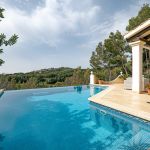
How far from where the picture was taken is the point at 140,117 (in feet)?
25.4

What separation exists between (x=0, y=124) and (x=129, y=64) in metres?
20.1

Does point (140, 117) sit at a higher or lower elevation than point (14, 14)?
lower

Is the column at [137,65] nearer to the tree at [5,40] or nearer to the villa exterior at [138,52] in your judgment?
the villa exterior at [138,52]

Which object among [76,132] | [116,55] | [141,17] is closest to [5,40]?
[76,132]

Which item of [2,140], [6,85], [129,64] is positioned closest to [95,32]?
[129,64]

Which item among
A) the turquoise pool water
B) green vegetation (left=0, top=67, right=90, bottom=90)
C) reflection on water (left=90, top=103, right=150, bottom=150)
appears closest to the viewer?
reflection on water (left=90, top=103, right=150, bottom=150)

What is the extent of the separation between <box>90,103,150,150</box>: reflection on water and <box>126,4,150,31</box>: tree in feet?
52.0

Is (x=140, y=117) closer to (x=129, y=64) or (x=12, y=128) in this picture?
(x=12, y=128)

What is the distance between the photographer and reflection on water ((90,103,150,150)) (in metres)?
5.61

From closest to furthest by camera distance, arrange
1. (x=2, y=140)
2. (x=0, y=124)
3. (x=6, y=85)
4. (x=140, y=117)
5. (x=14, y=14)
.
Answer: (x=2, y=140), (x=140, y=117), (x=0, y=124), (x=14, y=14), (x=6, y=85)

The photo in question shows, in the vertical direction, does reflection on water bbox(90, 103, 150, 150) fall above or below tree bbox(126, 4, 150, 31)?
below

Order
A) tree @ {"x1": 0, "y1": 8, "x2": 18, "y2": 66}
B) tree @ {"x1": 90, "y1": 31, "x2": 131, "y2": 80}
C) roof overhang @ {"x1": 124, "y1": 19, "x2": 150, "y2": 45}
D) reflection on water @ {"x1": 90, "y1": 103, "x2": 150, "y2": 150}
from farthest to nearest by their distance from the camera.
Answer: tree @ {"x1": 90, "y1": 31, "x2": 131, "y2": 80} < roof overhang @ {"x1": 124, "y1": 19, "x2": 150, "y2": 45} < reflection on water @ {"x1": 90, "y1": 103, "x2": 150, "y2": 150} < tree @ {"x1": 0, "y1": 8, "x2": 18, "y2": 66}

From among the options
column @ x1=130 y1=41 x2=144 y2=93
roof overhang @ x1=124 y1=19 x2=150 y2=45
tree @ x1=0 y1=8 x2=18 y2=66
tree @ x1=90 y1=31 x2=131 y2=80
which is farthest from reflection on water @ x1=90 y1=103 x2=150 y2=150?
tree @ x1=90 y1=31 x2=131 y2=80

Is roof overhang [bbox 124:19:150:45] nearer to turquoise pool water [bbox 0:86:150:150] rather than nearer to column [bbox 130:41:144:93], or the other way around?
column [bbox 130:41:144:93]
